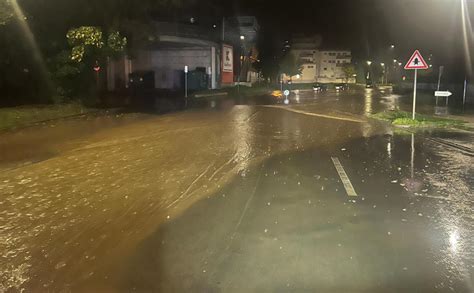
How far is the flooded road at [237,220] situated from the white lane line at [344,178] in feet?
0.07

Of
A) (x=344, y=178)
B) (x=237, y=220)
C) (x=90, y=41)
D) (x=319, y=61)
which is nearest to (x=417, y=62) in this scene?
(x=344, y=178)

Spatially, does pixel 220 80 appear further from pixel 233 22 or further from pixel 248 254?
pixel 248 254

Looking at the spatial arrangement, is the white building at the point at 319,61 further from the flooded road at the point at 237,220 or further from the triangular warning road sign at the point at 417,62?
the flooded road at the point at 237,220

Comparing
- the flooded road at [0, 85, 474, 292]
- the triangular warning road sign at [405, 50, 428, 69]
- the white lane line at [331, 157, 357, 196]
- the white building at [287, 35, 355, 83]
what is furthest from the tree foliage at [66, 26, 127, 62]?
the white building at [287, 35, 355, 83]

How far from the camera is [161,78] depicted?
6281 cm

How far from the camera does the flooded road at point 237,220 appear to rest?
16.5 feet

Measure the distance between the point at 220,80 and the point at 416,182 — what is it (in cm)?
6036

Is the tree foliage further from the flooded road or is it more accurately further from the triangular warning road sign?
the triangular warning road sign

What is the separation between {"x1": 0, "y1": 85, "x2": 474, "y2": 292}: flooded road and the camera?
5.03 metres

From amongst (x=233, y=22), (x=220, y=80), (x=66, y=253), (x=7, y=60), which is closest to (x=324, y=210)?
(x=66, y=253)

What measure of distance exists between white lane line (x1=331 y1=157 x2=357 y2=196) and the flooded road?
0.07 ft

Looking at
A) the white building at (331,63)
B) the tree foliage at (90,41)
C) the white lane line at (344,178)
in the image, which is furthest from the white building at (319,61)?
the white lane line at (344,178)

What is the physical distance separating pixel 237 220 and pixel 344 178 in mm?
3656

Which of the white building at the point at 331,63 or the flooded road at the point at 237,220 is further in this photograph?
the white building at the point at 331,63
